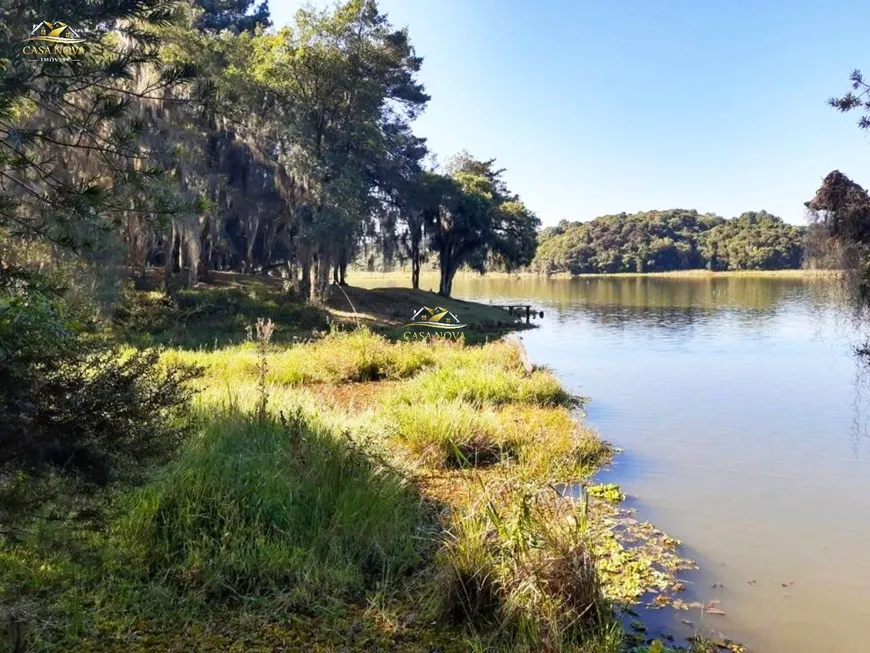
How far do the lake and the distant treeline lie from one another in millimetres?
74425

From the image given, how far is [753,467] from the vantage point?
27.2ft

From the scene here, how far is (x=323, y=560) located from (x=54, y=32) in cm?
335

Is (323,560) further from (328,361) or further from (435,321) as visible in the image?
(435,321)

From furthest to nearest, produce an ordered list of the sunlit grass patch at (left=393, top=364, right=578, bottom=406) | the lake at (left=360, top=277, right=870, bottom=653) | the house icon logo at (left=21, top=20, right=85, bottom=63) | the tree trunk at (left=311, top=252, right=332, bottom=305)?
the tree trunk at (left=311, top=252, right=332, bottom=305) → the sunlit grass patch at (left=393, top=364, right=578, bottom=406) → the lake at (left=360, top=277, right=870, bottom=653) → the house icon logo at (left=21, top=20, right=85, bottom=63)

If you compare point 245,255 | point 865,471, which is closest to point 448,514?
point 865,471

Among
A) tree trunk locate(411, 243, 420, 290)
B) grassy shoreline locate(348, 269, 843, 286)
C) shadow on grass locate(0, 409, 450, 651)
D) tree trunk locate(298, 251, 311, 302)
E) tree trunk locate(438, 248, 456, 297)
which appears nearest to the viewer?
shadow on grass locate(0, 409, 450, 651)

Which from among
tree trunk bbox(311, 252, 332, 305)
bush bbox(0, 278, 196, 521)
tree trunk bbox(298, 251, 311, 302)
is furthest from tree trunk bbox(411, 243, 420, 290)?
bush bbox(0, 278, 196, 521)

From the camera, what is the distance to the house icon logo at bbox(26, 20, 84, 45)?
2.85 m

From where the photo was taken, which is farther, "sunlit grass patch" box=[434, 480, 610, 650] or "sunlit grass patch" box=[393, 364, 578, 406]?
"sunlit grass patch" box=[393, 364, 578, 406]

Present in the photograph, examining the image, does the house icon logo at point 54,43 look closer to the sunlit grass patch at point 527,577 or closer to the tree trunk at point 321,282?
the sunlit grass patch at point 527,577

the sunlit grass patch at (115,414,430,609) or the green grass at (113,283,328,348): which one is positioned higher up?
the green grass at (113,283,328,348)

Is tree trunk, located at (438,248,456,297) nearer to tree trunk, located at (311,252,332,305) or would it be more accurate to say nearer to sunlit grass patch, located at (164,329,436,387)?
tree trunk, located at (311,252,332,305)

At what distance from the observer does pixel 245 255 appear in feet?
104

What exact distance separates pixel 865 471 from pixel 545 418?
4.22 metres
